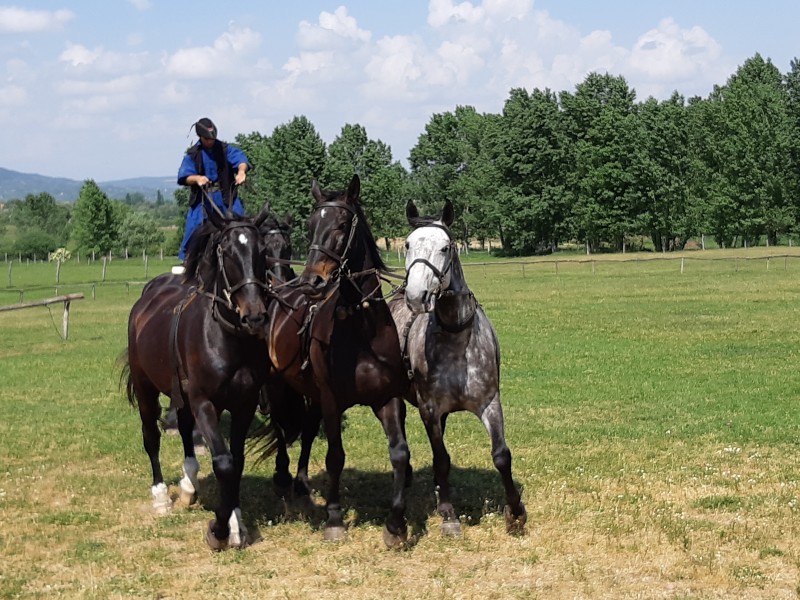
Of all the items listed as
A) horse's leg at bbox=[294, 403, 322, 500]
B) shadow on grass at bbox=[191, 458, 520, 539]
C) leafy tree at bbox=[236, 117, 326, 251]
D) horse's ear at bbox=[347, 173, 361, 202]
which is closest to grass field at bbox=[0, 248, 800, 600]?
shadow on grass at bbox=[191, 458, 520, 539]

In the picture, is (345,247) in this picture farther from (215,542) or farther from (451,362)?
(215,542)

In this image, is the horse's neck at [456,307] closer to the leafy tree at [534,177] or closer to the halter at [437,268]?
the halter at [437,268]

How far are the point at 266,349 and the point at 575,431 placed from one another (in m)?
5.43

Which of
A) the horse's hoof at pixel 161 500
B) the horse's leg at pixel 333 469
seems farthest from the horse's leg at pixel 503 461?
the horse's hoof at pixel 161 500

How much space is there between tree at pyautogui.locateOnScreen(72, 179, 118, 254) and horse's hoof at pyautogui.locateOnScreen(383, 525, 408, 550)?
94.6 metres

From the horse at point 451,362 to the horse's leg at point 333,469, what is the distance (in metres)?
0.77

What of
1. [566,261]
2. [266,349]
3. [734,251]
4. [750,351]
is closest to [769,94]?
[734,251]

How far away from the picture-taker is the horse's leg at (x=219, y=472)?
7203mm

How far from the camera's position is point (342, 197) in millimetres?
7441

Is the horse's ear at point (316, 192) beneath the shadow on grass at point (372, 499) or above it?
above

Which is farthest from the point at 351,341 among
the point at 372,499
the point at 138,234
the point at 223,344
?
the point at 138,234

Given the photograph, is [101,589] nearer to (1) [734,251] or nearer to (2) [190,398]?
(2) [190,398]

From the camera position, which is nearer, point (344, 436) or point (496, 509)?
point (496, 509)

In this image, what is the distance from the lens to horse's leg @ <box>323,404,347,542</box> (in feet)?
24.5
